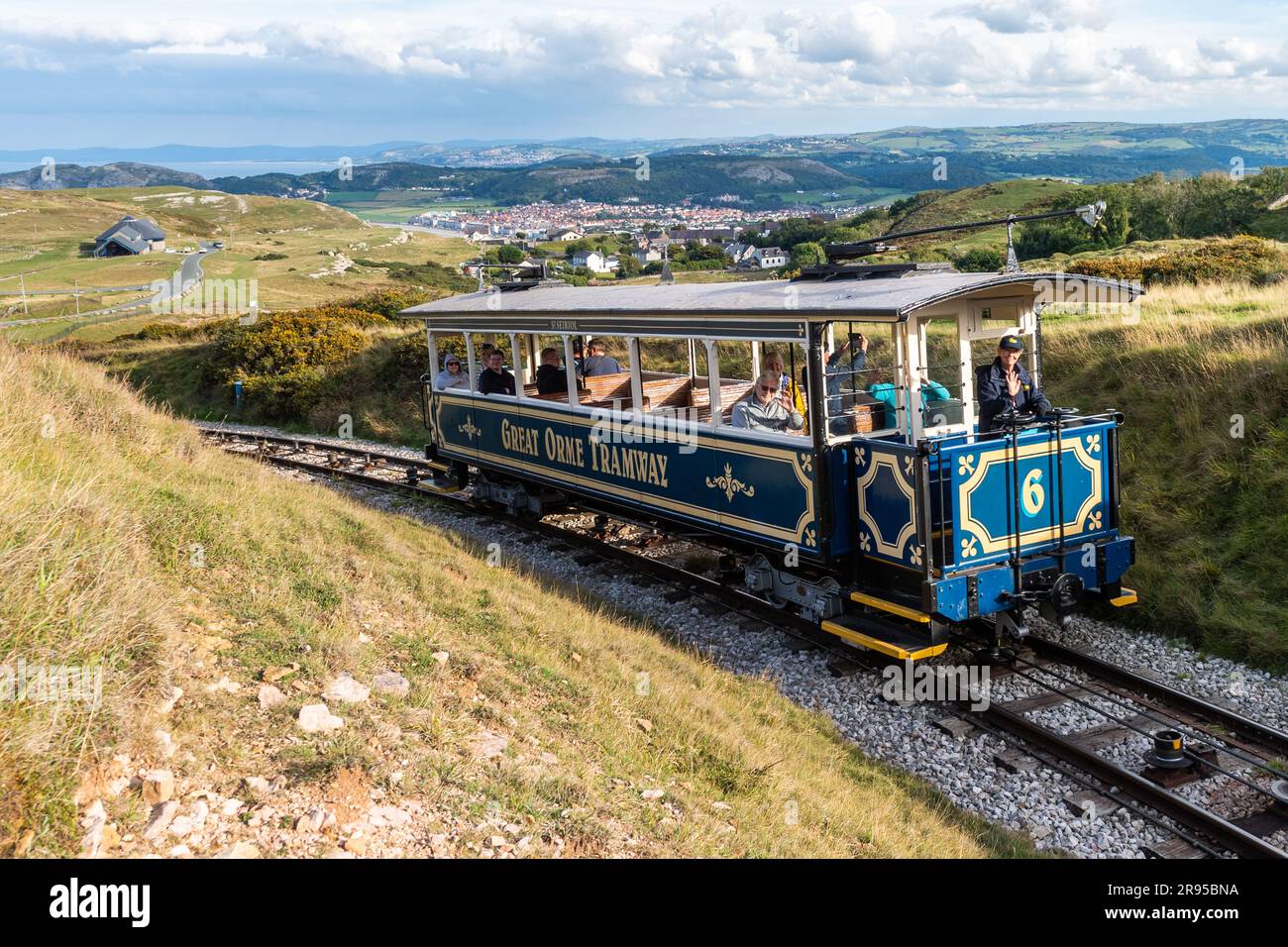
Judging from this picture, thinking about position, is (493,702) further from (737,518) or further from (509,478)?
(509,478)

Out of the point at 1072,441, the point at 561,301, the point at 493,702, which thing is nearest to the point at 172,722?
the point at 493,702

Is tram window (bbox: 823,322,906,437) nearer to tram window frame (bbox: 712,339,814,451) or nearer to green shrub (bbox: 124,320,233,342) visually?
tram window frame (bbox: 712,339,814,451)

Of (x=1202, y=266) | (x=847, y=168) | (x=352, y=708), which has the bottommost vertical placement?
(x=352, y=708)

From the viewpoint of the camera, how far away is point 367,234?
109750 millimetres

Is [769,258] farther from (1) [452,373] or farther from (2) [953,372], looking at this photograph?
(2) [953,372]

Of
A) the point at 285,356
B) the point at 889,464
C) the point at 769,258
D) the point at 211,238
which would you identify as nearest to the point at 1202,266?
the point at 769,258

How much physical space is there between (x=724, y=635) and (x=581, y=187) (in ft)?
340

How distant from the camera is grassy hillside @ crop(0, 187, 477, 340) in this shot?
196 ft

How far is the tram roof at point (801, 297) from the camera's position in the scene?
8055 mm

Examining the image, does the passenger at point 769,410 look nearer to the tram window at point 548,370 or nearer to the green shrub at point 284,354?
the tram window at point 548,370

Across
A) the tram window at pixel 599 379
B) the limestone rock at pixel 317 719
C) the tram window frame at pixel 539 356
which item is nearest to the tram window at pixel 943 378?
the tram window at pixel 599 379

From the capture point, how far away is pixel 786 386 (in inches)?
391

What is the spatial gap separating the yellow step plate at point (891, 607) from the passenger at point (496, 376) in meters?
6.73

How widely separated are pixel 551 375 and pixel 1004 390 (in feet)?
20.0
